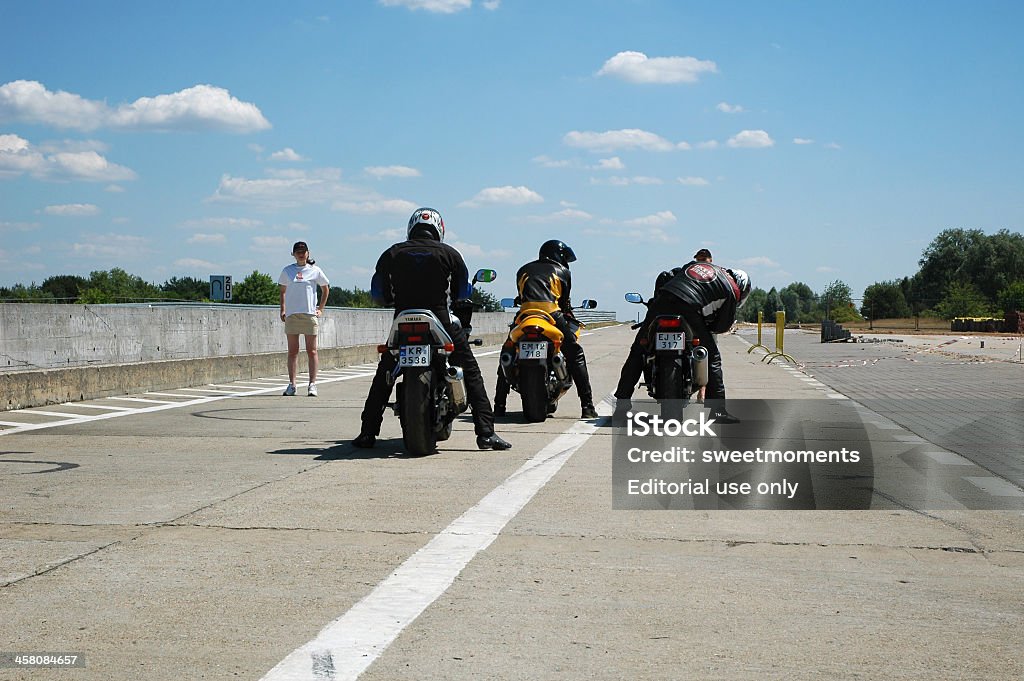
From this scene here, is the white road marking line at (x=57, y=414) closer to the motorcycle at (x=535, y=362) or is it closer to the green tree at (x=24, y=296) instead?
the motorcycle at (x=535, y=362)

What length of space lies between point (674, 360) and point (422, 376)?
290 centimetres

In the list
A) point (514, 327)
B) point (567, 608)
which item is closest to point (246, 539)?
point (567, 608)

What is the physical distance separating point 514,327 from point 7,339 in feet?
20.8

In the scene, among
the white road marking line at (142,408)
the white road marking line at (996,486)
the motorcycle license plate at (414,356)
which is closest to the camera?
the white road marking line at (996,486)

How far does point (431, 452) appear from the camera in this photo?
29.9ft

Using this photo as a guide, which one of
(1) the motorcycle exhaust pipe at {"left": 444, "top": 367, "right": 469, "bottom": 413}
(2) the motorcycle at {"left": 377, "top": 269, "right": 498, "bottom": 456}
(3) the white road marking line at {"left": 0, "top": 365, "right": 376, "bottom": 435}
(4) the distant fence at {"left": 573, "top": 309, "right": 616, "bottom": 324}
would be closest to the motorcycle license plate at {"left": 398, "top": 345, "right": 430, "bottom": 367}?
(2) the motorcycle at {"left": 377, "top": 269, "right": 498, "bottom": 456}

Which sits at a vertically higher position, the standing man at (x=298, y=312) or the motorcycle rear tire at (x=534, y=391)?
the standing man at (x=298, y=312)

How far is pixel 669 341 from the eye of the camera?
10.7 m

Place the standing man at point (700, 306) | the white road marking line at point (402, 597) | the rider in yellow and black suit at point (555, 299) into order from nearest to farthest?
the white road marking line at point (402, 597) → the standing man at point (700, 306) → the rider in yellow and black suit at point (555, 299)

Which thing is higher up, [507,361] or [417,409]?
[507,361]

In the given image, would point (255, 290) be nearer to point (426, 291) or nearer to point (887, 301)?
point (887, 301)

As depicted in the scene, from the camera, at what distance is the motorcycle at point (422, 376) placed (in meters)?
8.74

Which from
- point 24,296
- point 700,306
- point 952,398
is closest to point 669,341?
point 700,306

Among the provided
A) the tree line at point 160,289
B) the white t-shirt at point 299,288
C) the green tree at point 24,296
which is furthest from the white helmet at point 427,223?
A: the tree line at point 160,289
